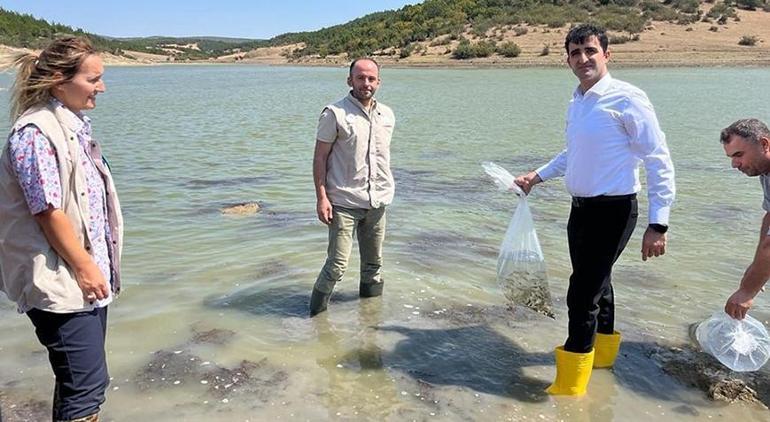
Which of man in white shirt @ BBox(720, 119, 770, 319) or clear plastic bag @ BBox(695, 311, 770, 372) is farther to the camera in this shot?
clear plastic bag @ BBox(695, 311, 770, 372)

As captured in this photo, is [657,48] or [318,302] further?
[657,48]

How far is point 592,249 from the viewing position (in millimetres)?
3980

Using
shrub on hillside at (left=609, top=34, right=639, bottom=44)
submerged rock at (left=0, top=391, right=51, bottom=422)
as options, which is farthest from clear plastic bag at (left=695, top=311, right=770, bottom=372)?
shrub on hillside at (left=609, top=34, right=639, bottom=44)

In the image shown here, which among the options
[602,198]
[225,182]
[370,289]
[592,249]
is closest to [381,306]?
[370,289]

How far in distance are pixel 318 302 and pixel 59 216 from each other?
3.09m

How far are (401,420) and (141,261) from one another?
4.29 metres

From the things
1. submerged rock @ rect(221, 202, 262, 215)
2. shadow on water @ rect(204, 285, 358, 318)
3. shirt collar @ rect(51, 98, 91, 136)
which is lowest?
submerged rock @ rect(221, 202, 262, 215)

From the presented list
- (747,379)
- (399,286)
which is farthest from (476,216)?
(747,379)

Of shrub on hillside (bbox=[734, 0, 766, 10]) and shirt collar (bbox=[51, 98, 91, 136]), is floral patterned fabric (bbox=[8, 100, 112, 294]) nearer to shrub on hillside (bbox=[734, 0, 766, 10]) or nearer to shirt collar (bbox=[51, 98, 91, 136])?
shirt collar (bbox=[51, 98, 91, 136])

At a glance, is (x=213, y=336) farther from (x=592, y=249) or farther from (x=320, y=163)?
(x=592, y=249)

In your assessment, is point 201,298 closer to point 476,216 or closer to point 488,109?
point 476,216

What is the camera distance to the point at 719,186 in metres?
11.0

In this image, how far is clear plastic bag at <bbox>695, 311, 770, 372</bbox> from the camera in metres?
4.35

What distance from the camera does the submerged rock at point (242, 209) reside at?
951 centimetres
